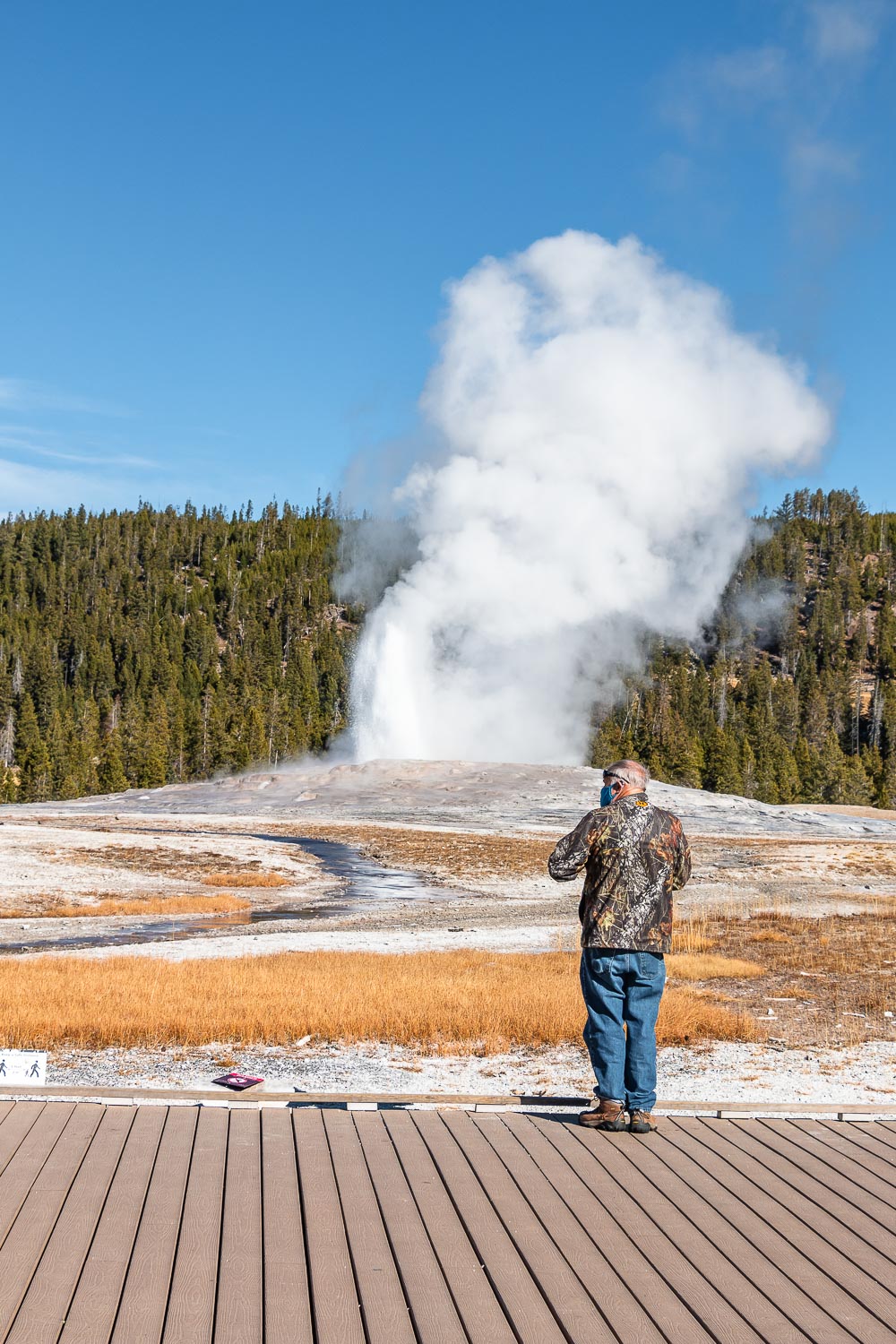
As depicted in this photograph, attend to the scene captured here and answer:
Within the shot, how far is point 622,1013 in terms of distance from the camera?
7.28m

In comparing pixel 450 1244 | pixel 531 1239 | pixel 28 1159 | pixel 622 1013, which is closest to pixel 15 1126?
pixel 28 1159

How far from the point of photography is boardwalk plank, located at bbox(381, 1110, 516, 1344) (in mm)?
4527

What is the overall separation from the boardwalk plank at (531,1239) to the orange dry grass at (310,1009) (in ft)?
15.2

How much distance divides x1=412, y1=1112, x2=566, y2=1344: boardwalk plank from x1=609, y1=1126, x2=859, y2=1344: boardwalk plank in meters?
0.94

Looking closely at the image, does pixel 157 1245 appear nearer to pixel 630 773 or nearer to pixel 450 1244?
pixel 450 1244

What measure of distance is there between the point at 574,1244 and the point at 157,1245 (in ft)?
6.32

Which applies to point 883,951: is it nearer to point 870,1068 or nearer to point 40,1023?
point 870,1068

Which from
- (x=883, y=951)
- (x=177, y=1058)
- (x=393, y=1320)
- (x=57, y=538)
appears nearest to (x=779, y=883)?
(x=883, y=951)

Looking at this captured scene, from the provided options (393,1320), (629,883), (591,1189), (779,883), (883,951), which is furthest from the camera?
(779,883)

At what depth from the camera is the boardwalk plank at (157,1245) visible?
4.39 meters

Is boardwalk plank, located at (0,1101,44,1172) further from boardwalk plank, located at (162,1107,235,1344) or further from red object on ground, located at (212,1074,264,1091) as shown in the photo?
red object on ground, located at (212,1074,264,1091)

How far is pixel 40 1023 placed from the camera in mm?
11750

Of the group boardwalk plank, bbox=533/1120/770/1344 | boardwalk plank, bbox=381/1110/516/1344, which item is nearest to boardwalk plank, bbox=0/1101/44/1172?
boardwalk plank, bbox=381/1110/516/1344

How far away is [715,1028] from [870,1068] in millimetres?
1956
